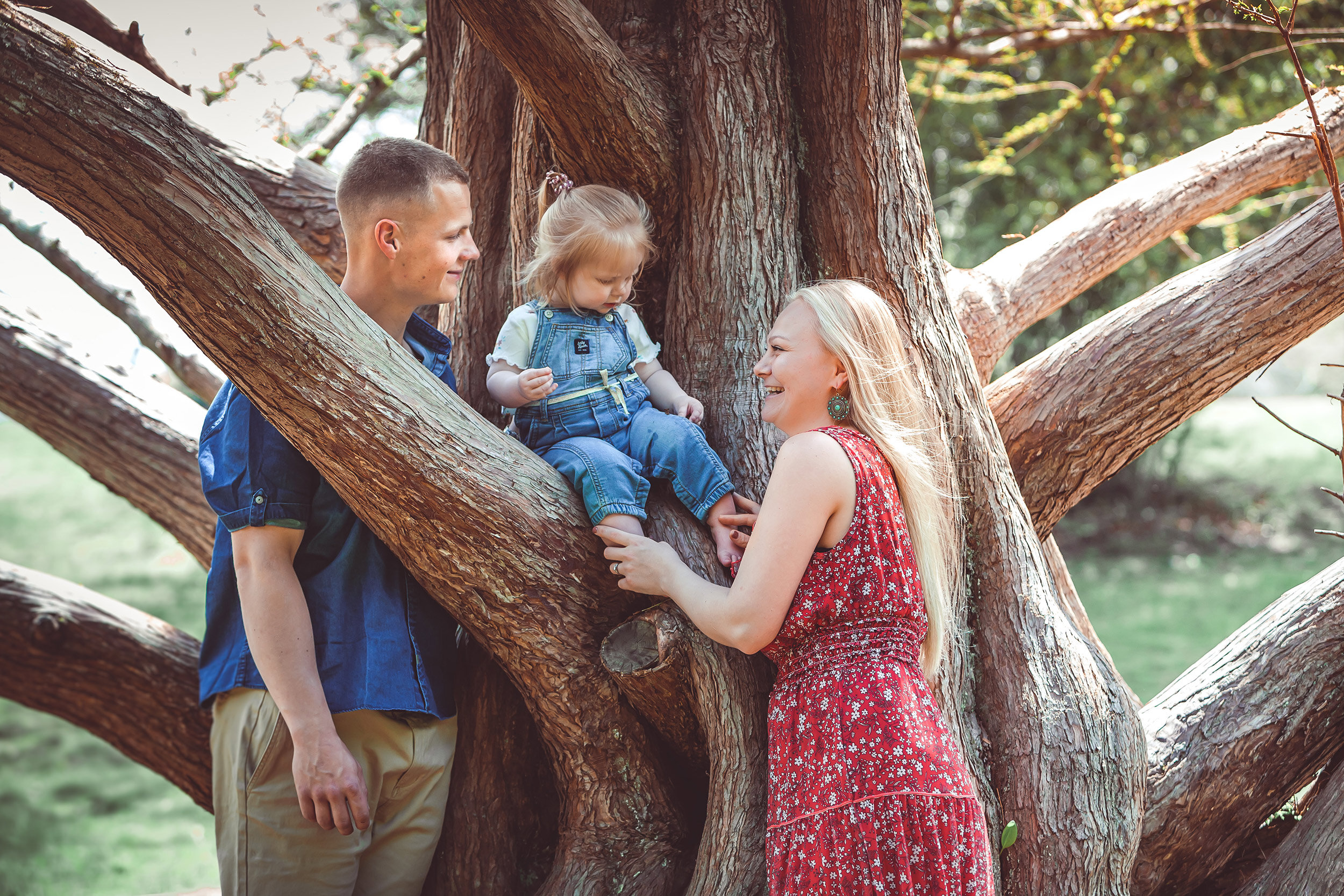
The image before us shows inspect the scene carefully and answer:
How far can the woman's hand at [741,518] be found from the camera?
2338mm

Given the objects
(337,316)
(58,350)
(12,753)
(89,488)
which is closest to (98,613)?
(58,350)

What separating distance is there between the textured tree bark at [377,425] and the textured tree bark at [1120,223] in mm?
1894

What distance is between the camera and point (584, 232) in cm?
247

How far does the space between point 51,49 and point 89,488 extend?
15.2 meters

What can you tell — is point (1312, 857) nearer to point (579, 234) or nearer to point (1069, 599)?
point (1069, 599)

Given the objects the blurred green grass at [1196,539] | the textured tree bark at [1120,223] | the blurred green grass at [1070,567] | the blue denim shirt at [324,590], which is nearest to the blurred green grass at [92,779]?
the blurred green grass at [1070,567]

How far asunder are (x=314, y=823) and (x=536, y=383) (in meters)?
1.17

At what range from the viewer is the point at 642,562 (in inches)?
A: 86.0

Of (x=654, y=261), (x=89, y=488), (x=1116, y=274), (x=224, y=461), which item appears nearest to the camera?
(x=224, y=461)

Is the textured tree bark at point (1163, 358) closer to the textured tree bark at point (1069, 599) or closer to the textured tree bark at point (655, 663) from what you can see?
the textured tree bark at point (1069, 599)

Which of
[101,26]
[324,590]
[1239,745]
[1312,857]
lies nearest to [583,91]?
[324,590]

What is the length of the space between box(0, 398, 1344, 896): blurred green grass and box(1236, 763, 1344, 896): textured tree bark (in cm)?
501

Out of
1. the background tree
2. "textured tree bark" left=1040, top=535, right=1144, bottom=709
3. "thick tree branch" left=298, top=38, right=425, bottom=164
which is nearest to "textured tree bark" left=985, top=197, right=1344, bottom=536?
the background tree

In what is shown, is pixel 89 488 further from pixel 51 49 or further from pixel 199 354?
pixel 51 49
